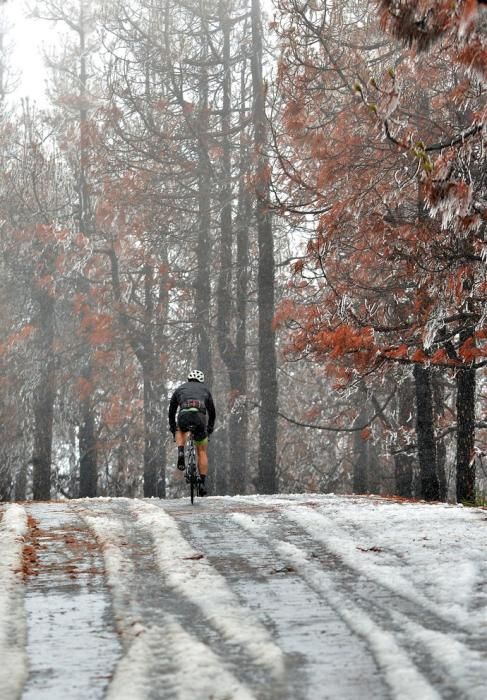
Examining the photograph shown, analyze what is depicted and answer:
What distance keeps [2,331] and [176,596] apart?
20170 millimetres

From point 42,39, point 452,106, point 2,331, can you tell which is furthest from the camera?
point 42,39

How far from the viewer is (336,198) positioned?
1159 centimetres

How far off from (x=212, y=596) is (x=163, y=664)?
1.18 meters

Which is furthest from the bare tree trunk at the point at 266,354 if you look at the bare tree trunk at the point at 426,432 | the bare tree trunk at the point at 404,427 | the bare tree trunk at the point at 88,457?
the bare tree trunk at the point at 88,457

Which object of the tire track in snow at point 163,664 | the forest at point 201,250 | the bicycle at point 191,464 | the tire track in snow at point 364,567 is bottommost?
the tire track in snow at point 163,664

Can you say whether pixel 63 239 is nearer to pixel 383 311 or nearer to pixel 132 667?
pixel 383 311

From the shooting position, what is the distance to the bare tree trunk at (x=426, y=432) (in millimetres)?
14320

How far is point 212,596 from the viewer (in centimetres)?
479

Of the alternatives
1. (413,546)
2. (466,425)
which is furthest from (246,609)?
(466,425)

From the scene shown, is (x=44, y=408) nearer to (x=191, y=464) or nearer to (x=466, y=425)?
(x=191, y=464)

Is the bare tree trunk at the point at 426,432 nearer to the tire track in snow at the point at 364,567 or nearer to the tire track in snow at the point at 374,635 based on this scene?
the tire track in snow at the point at 364,567

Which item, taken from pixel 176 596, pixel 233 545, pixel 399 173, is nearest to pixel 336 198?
pixel 399 173

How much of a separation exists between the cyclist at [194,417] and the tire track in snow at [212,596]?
13.7 feet

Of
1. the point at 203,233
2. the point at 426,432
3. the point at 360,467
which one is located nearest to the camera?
the point at 426,432
